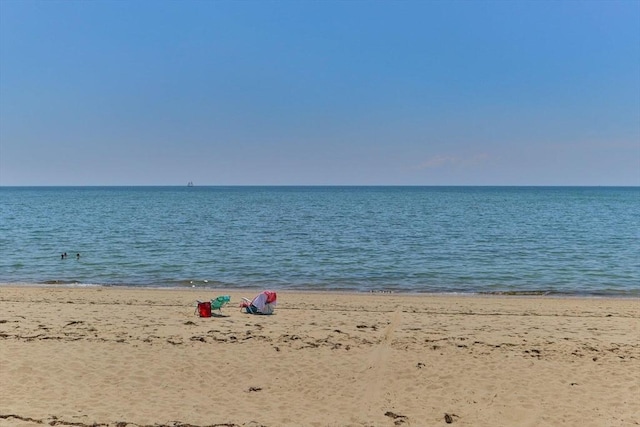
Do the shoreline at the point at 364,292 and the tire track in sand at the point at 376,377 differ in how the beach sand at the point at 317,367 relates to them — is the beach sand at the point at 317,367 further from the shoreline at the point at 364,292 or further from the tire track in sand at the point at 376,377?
the shoreline at the point at 364,292

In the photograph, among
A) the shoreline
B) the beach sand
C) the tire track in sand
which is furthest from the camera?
the shoreline

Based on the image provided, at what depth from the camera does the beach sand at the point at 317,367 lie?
7.60 meters

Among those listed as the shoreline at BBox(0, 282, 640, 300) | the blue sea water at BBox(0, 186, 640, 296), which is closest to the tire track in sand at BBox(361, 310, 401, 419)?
the shoreline at BBox(0, 282, 640, 300)

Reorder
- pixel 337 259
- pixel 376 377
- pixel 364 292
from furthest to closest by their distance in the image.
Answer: pixel 337 259 < pixel 364 292 < pixel 376 377

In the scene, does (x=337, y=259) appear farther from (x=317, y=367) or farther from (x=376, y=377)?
(x=376, y=377)

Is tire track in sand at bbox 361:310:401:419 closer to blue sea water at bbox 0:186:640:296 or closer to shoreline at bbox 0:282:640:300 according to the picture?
shoreline at bbox 0:282:640:300

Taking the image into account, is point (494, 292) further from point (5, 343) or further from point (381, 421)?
point (5, 343)

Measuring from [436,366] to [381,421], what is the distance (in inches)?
105

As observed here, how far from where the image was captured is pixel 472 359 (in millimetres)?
10109

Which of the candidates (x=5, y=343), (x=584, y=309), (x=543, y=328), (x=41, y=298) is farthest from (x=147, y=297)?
(x=584, y=309)

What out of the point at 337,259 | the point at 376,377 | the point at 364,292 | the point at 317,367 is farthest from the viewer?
the point at 337,259

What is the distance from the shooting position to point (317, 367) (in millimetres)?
9570

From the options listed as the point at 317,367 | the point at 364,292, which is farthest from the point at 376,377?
the point at 364,292

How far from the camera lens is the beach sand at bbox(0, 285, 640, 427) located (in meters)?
7.60
